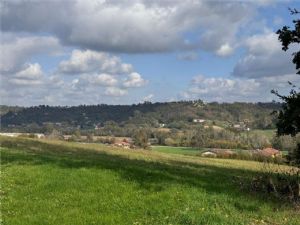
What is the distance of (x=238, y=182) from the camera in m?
20.8

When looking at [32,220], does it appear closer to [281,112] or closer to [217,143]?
[281,112]

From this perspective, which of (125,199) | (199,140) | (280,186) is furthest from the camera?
(199,140)

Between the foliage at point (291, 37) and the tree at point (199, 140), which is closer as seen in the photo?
the foliage at point (291, 37)

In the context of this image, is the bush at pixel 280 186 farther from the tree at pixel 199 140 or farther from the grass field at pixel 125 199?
the tree at pixel 199 140

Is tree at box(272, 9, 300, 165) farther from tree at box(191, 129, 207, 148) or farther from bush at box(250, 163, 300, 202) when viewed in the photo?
tree at box(191, 129, 207, 148)

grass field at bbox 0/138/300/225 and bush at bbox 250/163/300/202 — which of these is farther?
bush at bbox 250/163/300/202

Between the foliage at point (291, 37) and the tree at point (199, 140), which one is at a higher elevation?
the foliage at point (291, 37)

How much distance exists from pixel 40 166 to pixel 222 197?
28.7ft

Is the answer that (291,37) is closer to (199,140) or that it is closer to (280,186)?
(280,186)

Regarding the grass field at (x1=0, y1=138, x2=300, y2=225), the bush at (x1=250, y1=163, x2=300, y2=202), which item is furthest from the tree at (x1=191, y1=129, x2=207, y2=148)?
the grass field at (x1=0, y1=138, x2=300, y2=225)

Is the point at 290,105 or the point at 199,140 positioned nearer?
the point at 290,105

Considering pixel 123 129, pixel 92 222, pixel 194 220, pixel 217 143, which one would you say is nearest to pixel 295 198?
pixel 194 220

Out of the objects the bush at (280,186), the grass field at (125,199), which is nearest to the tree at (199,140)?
the bush at (280,186)

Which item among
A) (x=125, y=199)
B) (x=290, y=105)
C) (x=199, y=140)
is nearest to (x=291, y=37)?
(x=290, y=105)
